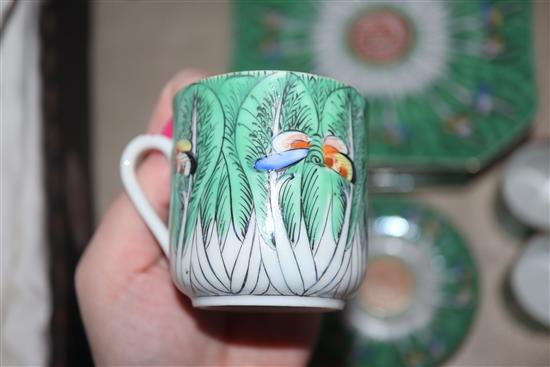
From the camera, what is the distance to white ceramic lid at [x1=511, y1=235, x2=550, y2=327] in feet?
2.45

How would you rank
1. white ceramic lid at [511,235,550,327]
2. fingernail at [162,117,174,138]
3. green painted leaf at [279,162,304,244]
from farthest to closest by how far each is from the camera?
white ceramic lid at [511,235,550,327], fingernail at [162,117,174,138], green painted leaf at [279,162,304,244]

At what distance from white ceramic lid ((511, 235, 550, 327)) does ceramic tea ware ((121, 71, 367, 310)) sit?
0.40 m

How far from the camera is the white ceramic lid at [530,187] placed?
77cm

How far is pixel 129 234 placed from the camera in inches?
22.0

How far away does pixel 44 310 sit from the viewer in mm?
668

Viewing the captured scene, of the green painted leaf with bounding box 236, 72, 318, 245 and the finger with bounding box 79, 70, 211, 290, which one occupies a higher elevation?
the green painted leaf with bounding box 236, 72, 318, 245

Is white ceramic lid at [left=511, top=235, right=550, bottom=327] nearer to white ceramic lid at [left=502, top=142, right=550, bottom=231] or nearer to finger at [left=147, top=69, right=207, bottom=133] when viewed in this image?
white ceramic lid at [left=502, top=142, right=550, bottom=231]

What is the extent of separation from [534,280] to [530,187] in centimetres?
12

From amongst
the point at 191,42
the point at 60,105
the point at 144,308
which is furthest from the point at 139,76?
the point at 144,308

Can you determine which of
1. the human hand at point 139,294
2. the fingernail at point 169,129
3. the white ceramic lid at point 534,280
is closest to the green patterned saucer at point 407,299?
the white ceramic lid at point 534,280

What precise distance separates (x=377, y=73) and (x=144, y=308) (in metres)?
0.47

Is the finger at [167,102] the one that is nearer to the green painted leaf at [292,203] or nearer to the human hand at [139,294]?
the human hand at [139,294]

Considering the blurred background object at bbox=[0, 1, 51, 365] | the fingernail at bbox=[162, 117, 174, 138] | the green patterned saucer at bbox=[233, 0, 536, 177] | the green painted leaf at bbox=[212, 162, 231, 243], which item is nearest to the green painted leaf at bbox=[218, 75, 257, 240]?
the green painted leaf at bbox=[212, 162, 231, 243]

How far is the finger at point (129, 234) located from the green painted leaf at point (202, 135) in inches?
4.2
